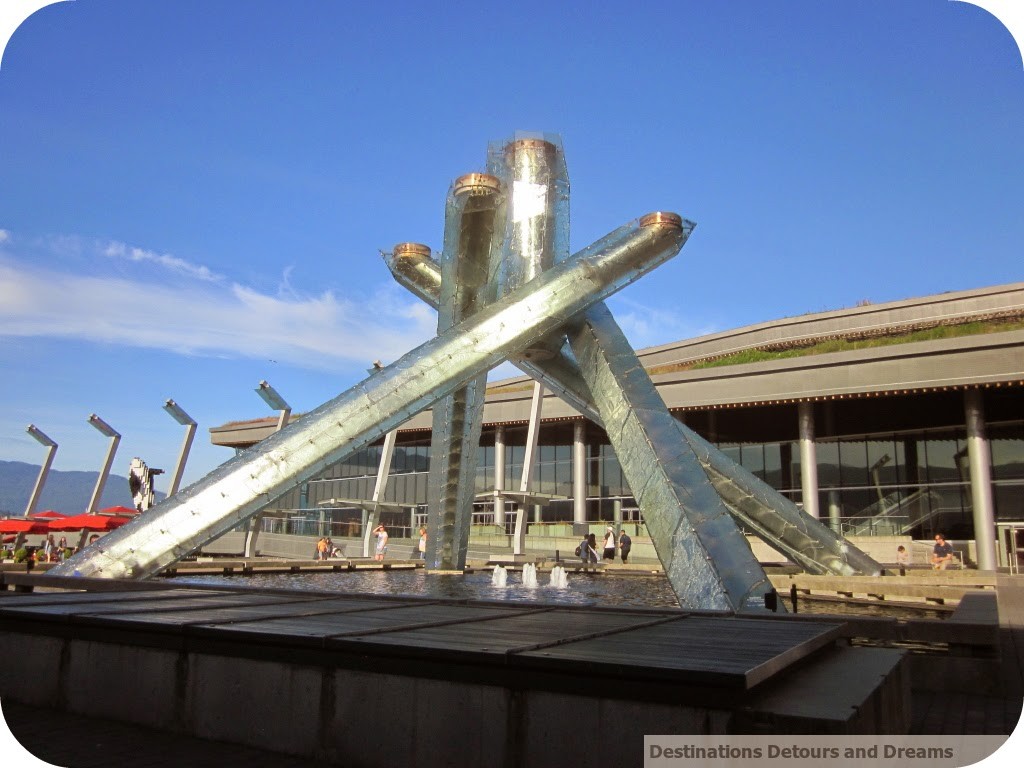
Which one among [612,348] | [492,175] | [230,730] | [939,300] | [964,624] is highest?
[939,300]

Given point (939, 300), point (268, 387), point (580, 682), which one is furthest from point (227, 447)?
point (580, 682)

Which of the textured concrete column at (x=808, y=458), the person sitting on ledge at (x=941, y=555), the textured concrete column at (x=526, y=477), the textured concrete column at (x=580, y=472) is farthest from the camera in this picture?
the textured concrete column at (x=580, y=472)

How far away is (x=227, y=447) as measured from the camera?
45.7 m

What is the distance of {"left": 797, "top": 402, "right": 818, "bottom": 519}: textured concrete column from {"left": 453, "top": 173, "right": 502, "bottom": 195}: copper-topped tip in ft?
49.9

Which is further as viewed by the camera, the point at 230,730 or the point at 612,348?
the point at 612,348

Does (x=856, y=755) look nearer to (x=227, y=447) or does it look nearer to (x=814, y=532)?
(x=814, y=532)

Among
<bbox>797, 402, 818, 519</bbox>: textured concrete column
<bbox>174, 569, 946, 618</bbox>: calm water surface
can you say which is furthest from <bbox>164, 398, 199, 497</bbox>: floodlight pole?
<bbox>797, 402, 818, 519</bbox>: textured concrete column

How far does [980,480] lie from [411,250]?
632 inches

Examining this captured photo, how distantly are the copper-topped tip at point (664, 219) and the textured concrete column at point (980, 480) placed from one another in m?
13.0

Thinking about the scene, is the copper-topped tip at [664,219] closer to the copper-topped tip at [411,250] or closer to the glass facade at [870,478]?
the copper-topped tip at [411,250]

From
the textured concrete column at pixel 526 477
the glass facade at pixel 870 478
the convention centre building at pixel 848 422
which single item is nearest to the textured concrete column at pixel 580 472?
the convention centre building at pixel 848 422

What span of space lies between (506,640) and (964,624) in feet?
13.4

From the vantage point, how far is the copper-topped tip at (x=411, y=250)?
16.6m

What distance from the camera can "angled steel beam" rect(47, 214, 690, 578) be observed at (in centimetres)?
1097
